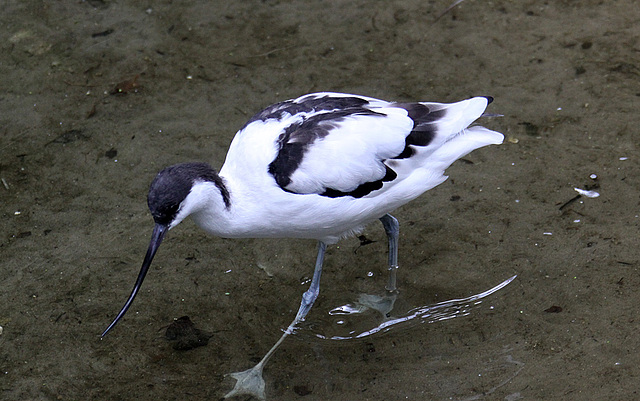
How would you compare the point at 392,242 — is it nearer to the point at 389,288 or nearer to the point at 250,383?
the point at 389,288

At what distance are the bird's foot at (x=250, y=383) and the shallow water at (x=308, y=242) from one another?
76 millimetres

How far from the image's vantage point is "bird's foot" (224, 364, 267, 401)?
158 inches

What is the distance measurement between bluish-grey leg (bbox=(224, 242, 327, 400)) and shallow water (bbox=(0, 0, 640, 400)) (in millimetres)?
79

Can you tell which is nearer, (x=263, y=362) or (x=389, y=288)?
(x=263, y=362)

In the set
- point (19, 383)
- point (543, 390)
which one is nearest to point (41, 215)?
point (19, 383)

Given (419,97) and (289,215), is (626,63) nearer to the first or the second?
(419,97)

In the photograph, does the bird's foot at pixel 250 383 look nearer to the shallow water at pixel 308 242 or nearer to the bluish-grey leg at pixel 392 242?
the shallow water at pixel 308 242

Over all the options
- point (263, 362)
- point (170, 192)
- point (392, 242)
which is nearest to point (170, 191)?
point (170, 192)

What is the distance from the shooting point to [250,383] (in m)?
4.06

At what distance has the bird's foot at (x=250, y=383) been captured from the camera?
4005 mm

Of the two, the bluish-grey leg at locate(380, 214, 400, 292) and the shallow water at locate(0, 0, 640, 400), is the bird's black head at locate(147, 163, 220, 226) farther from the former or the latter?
the bluish-grey leg at locate(380, 214, 400, 292)

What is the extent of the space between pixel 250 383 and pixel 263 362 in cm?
16

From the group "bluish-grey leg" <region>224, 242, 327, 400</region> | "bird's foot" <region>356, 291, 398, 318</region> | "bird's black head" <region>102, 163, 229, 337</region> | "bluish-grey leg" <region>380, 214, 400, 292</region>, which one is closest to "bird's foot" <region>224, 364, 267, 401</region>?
"bluish-grey leg" <region>224, 242, 327, 400</region>

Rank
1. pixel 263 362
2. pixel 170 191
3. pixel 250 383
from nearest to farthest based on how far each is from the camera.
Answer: pixel 170 191 → pixel 250 383 → pixel 263 362
